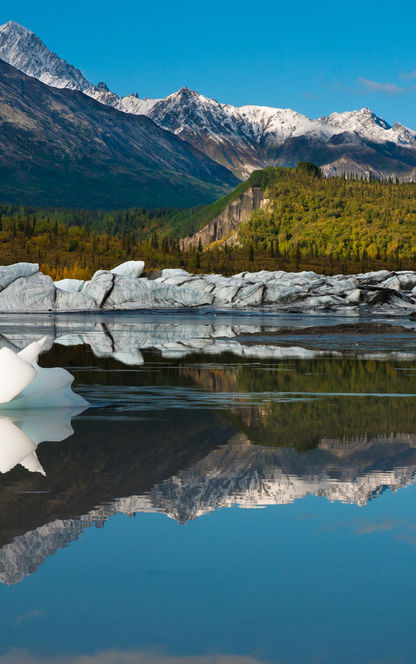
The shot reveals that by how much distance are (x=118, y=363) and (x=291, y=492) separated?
Result: 47.0ft

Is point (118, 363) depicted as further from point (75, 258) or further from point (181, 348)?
point (75, 258)

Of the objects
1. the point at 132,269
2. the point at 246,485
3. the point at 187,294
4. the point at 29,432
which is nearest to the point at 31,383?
the point at 29,432

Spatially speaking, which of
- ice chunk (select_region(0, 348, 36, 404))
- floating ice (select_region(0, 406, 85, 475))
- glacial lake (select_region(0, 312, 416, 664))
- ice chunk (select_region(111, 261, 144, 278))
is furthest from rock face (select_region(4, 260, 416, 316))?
ice chunk (select_region(0, 348, 36, 404))

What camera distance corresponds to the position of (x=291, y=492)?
805cm

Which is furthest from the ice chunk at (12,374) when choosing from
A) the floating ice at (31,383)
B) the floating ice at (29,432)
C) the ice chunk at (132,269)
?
the ice chunk at (132,269)

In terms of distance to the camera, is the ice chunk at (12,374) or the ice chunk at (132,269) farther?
the ice chunk at (132,269)

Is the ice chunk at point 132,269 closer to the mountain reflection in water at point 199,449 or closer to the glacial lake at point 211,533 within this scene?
the mountain reflection in water at point 199,449

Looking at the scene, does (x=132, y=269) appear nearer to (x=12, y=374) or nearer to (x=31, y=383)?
(x=31, y=383)

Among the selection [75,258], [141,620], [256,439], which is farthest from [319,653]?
[75,258]

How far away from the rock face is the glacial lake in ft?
174

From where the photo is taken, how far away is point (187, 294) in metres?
76.8

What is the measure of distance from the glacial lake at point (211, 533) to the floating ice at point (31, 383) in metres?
0.37

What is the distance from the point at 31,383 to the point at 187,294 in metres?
64.1

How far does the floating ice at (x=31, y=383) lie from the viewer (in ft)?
37.8
